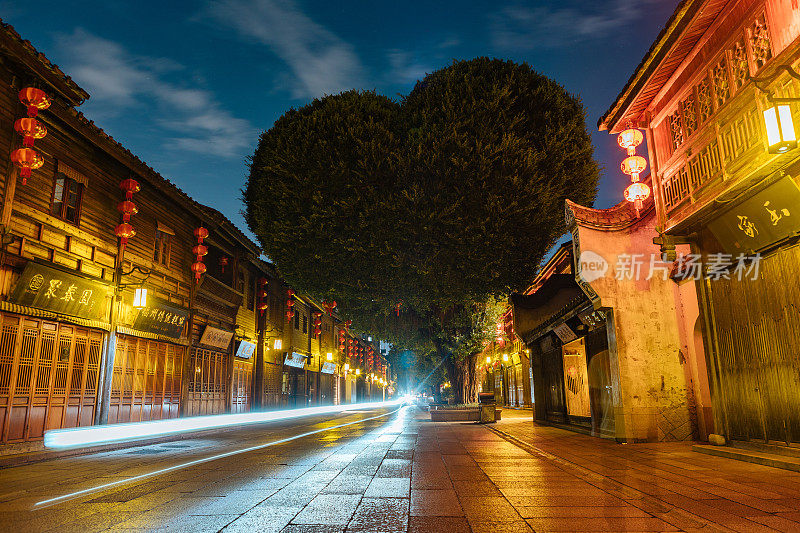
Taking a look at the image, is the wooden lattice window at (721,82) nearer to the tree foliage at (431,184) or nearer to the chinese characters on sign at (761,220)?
the chinese characters on sign at (761,220)

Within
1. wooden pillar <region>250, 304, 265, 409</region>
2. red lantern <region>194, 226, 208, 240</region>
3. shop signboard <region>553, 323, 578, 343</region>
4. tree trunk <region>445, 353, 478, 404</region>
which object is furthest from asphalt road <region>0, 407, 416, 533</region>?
wooden pillar <region>250, 304, 265, 409</region>

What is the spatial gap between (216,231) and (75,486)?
17.2 meters

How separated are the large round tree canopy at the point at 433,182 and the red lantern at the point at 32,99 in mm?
7251

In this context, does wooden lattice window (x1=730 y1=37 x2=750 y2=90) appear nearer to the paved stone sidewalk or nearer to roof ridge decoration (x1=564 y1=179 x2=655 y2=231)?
roof ridge decoration (x1=564 y1=179 x2=655 y2=231)

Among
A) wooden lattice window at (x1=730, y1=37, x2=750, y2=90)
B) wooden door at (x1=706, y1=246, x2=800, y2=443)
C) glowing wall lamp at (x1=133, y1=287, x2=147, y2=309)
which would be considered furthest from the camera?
glowing wall lamp at (x1=133, y1=287, x2=147, y2=309)

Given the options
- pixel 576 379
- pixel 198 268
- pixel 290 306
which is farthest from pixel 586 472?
pixel 290 306

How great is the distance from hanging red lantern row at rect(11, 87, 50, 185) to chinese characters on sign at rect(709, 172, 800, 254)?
13924 millimetres

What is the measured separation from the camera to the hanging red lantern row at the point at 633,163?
36.6ft

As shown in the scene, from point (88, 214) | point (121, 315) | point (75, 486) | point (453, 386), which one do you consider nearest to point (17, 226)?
point (88, 214)

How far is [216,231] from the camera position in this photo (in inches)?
904

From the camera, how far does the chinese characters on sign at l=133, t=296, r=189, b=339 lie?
1667 cm

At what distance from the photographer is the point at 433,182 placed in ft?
53.9

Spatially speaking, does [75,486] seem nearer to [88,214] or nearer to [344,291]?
[88,214]

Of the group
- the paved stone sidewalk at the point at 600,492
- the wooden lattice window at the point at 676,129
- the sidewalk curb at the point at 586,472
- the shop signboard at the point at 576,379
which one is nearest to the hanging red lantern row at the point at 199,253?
the sidewalk curb at the point at 586,472
